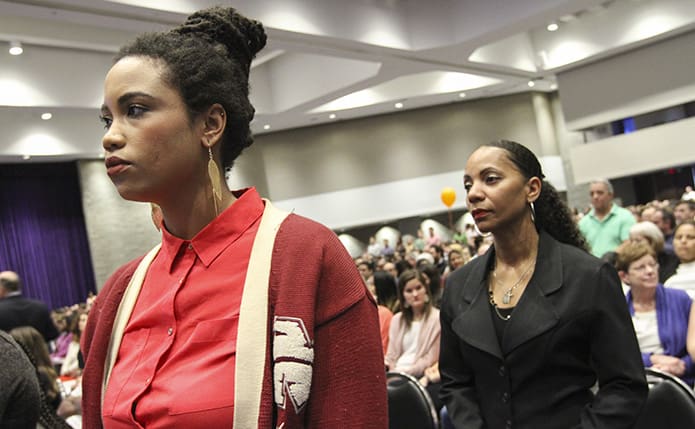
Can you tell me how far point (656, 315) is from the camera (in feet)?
13.5

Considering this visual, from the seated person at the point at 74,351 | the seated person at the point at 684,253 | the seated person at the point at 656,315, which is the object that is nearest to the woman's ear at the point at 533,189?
the seated person at the point at 656,315

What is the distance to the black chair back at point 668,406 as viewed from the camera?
2.73 meters

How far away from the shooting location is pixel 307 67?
14430 millimetres

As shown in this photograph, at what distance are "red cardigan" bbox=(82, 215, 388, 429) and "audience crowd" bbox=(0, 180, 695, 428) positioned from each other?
89cm

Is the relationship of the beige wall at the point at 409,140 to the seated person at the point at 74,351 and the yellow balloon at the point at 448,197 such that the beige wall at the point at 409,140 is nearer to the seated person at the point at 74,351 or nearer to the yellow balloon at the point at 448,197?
the yellow balloon at the point at 448,197

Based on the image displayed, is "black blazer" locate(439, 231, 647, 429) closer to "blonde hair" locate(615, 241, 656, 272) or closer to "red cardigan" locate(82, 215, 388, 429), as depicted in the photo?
"red cardigan" locate(82, 215, 388, 429)

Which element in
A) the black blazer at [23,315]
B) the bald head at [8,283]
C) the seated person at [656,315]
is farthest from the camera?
the bald head at [8,283]

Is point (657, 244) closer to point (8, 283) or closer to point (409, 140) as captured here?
point (8, 283)

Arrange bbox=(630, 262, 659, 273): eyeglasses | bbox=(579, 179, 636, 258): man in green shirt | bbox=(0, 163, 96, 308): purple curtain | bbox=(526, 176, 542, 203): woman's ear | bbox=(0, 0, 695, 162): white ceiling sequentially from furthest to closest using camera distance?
bbox=(0, 163, 96, 308): purple curtain < bbox=(0, 0, 695, 162): white ceiling < bbox=(579, 179, 636, 258): man in green shirt < bbox=(630, 262, 659, 273): eyeglasses < bbox=(526, 176, 542, 203): woman's ear

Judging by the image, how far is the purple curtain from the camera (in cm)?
1630

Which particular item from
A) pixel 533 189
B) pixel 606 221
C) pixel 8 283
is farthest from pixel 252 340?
pixel 8 283

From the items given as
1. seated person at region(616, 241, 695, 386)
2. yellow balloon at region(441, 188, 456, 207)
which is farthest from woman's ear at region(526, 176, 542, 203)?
yellow balloon at region(441, 188, 456, 207)

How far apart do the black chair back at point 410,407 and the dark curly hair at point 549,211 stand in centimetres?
120

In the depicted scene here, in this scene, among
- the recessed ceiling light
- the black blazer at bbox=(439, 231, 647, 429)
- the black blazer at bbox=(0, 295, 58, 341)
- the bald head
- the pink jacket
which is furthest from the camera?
the recessed ceiling light
